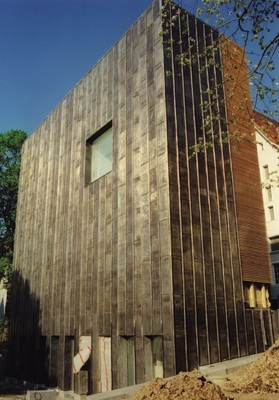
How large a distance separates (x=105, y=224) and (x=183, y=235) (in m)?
5.04

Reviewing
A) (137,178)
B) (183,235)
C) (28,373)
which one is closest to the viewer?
(183,235)

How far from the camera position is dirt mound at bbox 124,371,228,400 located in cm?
823

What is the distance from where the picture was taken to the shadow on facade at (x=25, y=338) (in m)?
22.2

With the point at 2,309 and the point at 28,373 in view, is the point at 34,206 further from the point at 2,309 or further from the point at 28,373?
the point at 2,309

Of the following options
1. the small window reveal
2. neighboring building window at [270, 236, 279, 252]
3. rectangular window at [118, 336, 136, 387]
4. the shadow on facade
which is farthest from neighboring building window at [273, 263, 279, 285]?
the shadow on facade

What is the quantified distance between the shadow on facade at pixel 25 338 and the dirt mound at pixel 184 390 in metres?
14.4

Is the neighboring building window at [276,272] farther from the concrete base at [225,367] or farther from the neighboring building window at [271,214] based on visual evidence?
the concrete base at [225,367]

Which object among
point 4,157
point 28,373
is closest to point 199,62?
point 28,373

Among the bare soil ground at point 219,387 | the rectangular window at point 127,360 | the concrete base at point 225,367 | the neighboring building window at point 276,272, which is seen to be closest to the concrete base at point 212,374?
the concrete base at point 225,367

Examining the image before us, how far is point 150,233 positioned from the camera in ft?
50.0

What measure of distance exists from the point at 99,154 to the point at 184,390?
592 inches

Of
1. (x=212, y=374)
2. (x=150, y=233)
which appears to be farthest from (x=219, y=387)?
(x=150, y=233)

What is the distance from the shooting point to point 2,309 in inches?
1902

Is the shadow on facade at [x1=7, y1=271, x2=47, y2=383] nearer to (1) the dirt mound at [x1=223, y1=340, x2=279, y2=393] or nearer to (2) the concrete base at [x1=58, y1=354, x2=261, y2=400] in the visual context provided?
(2) the concrete base at [x1=58, y1=354, x2=261, y2=400]
